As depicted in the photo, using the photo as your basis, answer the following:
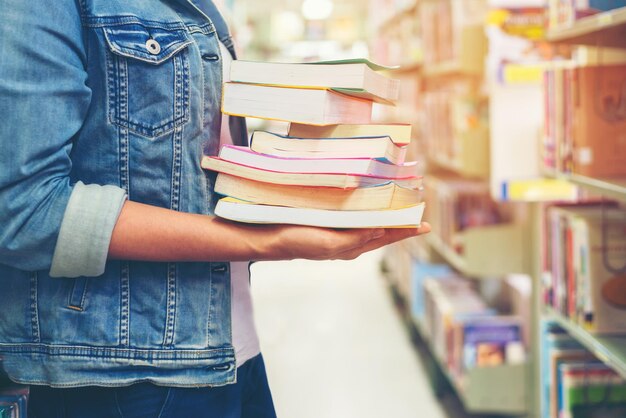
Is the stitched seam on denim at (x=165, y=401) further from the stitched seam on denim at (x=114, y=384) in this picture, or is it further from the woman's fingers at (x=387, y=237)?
the woman's fingers at (x=387, y=237)

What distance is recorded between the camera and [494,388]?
2.85 metres

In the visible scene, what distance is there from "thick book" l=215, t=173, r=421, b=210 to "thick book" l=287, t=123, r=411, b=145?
8 centimetres

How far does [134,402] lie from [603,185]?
1247mm

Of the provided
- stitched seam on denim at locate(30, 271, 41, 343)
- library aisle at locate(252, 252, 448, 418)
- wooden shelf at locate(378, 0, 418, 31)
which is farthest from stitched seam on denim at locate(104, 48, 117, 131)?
wooden shelf at locate(378, 0, 418, 31)

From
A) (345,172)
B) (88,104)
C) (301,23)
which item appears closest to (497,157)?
(345,172)

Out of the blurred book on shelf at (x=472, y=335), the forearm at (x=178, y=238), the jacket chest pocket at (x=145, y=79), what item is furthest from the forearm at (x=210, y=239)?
the blurred book on shelf at (x=472, y=335)

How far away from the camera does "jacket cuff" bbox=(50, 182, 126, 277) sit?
0.87m

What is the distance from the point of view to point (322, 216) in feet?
3.09

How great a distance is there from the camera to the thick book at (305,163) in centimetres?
98

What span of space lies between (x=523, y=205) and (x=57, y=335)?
8.48ft

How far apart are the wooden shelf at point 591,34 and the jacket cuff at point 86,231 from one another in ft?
4.35

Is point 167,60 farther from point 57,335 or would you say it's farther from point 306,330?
point 306,330

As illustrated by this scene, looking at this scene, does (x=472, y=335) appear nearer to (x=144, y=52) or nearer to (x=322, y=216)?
(x=322, y=216)

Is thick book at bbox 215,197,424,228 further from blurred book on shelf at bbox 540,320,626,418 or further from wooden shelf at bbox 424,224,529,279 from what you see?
wooden shelf at bbox 424,224,529,279
